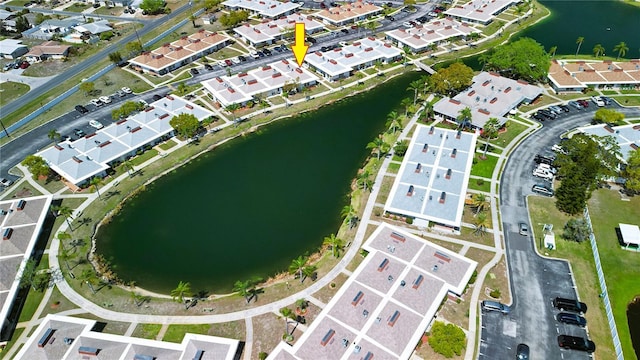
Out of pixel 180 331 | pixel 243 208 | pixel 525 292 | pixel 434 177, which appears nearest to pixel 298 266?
pixel 180 331

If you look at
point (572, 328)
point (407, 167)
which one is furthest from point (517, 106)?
point (572, 328)

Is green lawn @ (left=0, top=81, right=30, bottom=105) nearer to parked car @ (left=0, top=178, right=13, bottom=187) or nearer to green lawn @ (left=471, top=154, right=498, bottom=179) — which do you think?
parked car @ (left=0, top=178, right=13, bottom=187)

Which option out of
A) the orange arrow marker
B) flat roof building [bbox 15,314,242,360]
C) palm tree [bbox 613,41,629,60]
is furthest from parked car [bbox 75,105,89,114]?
palm tree [bbox 613,41,629,60]

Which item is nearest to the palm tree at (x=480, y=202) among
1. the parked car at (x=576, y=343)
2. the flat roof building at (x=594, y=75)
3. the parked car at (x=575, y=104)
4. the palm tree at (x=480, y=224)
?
the palm tree at (x=480, y=224)

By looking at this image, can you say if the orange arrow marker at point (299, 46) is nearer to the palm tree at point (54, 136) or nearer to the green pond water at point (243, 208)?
the green pond water at point (243, 208)

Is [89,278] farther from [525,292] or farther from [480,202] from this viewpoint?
[525,292]
